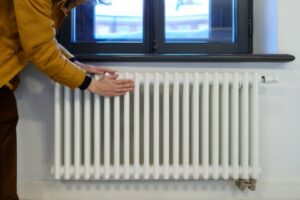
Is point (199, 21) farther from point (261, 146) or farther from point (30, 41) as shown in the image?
point (30, 41)

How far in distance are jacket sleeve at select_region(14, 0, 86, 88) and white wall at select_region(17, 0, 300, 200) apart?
1.43ft

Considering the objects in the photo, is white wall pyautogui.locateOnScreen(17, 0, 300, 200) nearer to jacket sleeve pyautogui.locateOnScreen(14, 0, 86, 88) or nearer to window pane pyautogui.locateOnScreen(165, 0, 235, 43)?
window pane pyautogui.locateOnScreen(165, 0, 235, 43)

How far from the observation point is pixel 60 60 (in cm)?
142

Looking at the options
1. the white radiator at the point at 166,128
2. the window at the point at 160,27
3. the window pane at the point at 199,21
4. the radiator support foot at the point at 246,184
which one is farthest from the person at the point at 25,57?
the radiator support foot at the point at 246,184

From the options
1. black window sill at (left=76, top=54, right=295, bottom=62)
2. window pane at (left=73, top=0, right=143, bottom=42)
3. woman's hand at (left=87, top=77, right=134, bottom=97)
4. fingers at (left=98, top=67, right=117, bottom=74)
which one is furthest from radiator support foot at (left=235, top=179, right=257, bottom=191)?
window pane at (left=73, top=0, right=143, bottom=42)

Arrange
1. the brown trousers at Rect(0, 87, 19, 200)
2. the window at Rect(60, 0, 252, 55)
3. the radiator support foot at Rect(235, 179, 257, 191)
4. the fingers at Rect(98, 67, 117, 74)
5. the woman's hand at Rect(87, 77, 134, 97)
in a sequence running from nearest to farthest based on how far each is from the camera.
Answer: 1. the brown trousers at Rect(0, 87, 19, 200)
2. the woman's hand at Rect(87, 77, 134, 97)
3. the fingers at Rect(98, 67, 117, 74)
4. the radiator support foot at Rect(235, 179, 257, 191)
5. the window at Rect(60, 0, 252, 55)

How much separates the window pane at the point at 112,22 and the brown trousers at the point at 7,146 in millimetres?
669

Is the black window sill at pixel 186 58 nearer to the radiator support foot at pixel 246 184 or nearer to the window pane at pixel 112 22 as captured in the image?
the window pane at pixel 112 22

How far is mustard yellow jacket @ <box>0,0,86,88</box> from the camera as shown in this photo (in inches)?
52.5

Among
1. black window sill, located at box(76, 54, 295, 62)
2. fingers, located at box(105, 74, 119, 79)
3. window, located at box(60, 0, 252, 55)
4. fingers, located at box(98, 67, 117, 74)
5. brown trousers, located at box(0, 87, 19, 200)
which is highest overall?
window, located at box(60, 0, 252, 55)

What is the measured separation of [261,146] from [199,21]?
0.75 m

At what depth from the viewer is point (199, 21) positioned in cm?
211

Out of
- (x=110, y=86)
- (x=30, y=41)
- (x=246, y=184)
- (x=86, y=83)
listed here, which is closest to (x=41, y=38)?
(x=30, y=41)

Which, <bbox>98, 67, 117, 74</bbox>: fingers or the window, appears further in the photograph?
the window
